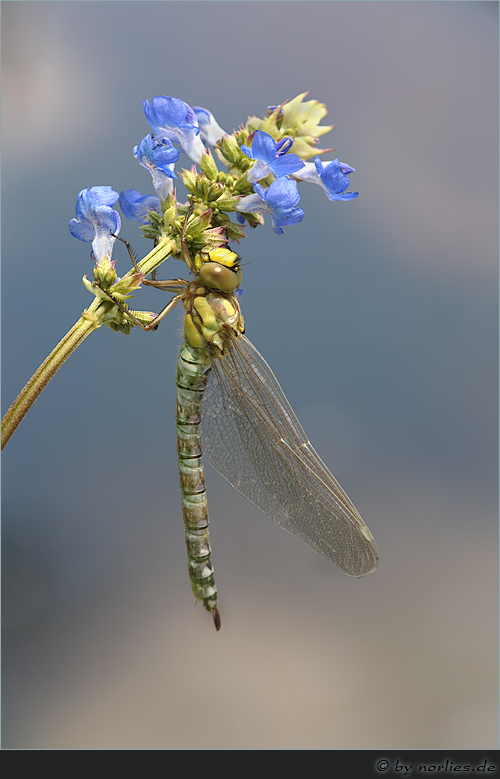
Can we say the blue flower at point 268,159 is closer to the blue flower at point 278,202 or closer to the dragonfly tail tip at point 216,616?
the blue flower at point 278,202

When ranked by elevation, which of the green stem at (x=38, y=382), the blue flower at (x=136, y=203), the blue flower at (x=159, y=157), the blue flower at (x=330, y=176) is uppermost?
the blue flower at (x=330, y=176)

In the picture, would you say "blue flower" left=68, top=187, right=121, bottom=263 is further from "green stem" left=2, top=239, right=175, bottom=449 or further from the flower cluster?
"green stem" left=2, top=239, right=175, bottom=449

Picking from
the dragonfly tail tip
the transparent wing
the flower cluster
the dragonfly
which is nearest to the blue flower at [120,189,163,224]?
the flower cluster

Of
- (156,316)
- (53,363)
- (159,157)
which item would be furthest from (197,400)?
(159,157)

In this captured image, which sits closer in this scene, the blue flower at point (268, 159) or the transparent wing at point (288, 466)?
the blue flower at point (268, 159)

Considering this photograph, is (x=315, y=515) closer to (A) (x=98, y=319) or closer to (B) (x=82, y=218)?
(A) (x=98, y=319)

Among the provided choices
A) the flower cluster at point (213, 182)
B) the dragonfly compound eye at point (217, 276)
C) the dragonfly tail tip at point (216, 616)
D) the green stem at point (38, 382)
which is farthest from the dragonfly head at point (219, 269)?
the dragonfly tail tip at point (216, 616)

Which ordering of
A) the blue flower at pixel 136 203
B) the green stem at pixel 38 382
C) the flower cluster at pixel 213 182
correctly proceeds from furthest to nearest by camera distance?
the blue flower at pixel 136 203 → the flower cluster at pixel 213 182 → the green stem at pixel 38 382

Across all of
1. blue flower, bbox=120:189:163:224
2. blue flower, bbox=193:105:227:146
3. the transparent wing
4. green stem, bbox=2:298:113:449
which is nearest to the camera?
green stem, bbox=2:298:113:449
